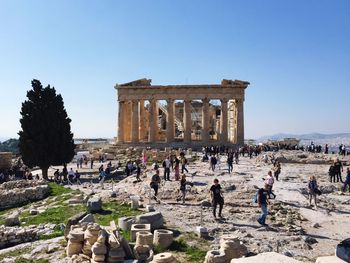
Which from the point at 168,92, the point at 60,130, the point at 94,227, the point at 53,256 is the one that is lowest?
the point at 53,256

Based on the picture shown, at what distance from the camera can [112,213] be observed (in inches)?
695

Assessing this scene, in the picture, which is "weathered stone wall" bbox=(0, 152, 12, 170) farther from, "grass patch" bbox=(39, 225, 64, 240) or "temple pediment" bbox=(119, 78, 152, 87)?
"grass patch" bbox=(39, 225, 64, 240)

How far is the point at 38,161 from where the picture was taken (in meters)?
35.2

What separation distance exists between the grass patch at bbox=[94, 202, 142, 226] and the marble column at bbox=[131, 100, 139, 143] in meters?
37.3

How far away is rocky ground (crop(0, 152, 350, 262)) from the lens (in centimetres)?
1344

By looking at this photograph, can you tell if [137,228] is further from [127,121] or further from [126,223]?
[127,121]

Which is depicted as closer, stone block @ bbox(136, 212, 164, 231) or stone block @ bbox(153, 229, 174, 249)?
stone block @ bbox(153, 229, 174, 249)

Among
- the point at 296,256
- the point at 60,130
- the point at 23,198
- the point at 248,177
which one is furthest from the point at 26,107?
the point at 296,256

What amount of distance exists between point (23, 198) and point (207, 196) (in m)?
11.4

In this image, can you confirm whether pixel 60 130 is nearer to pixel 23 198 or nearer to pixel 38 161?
pixel 38 161

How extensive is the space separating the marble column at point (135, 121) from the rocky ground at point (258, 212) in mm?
27677

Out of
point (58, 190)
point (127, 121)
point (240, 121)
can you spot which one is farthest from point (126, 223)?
point (127, 121)

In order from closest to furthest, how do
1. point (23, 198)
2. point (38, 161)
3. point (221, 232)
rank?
1. point (221, 232)
2. point (23, 198)
3. point (38, 161)

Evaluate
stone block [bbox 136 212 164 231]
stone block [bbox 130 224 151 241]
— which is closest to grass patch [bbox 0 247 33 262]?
stone block [bbox 130 224 151 241]
